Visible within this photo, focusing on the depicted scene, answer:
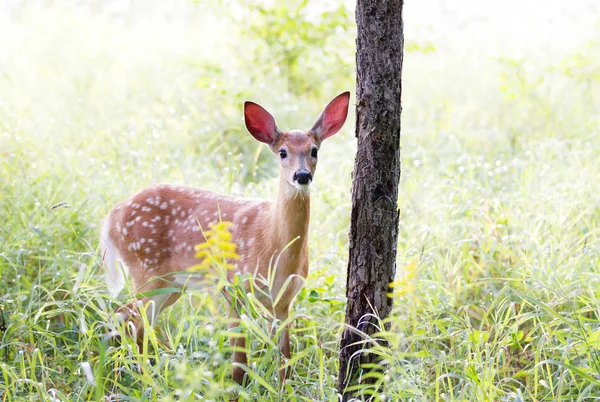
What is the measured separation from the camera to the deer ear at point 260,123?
3.88 metres

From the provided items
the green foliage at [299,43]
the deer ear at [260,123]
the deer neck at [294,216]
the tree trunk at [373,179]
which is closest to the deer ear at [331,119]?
the deer ear at [260,123]

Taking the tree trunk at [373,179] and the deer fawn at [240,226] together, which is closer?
the tree trunk at [373,179]

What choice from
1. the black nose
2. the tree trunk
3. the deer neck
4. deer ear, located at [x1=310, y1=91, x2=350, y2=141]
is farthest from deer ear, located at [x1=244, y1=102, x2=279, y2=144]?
the tree trunk

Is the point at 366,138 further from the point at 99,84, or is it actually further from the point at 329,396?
the point at 99,84

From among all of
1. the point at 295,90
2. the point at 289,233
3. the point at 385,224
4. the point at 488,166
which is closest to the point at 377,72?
the point at 385,224

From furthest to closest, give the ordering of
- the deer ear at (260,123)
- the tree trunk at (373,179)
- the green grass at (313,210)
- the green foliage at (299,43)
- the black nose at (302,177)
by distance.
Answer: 1. the green foliage at (299,43)
2. the deer ear at (260,123)
3. the black nose at (302,177)
4. the green grass at (313,210)
5. the tree trunk at (373,179)

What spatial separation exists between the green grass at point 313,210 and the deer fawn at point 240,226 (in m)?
0.13

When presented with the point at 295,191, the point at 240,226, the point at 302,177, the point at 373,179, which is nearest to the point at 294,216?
the point at 295,191

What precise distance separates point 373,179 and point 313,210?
1.97 metres

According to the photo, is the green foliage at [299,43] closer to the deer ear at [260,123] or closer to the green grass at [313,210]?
the green grass at [313,210]

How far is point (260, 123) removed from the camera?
3.94m

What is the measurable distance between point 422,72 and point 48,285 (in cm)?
488

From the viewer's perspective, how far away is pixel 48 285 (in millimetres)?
4012

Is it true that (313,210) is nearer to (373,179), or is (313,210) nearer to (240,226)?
(240,226)
